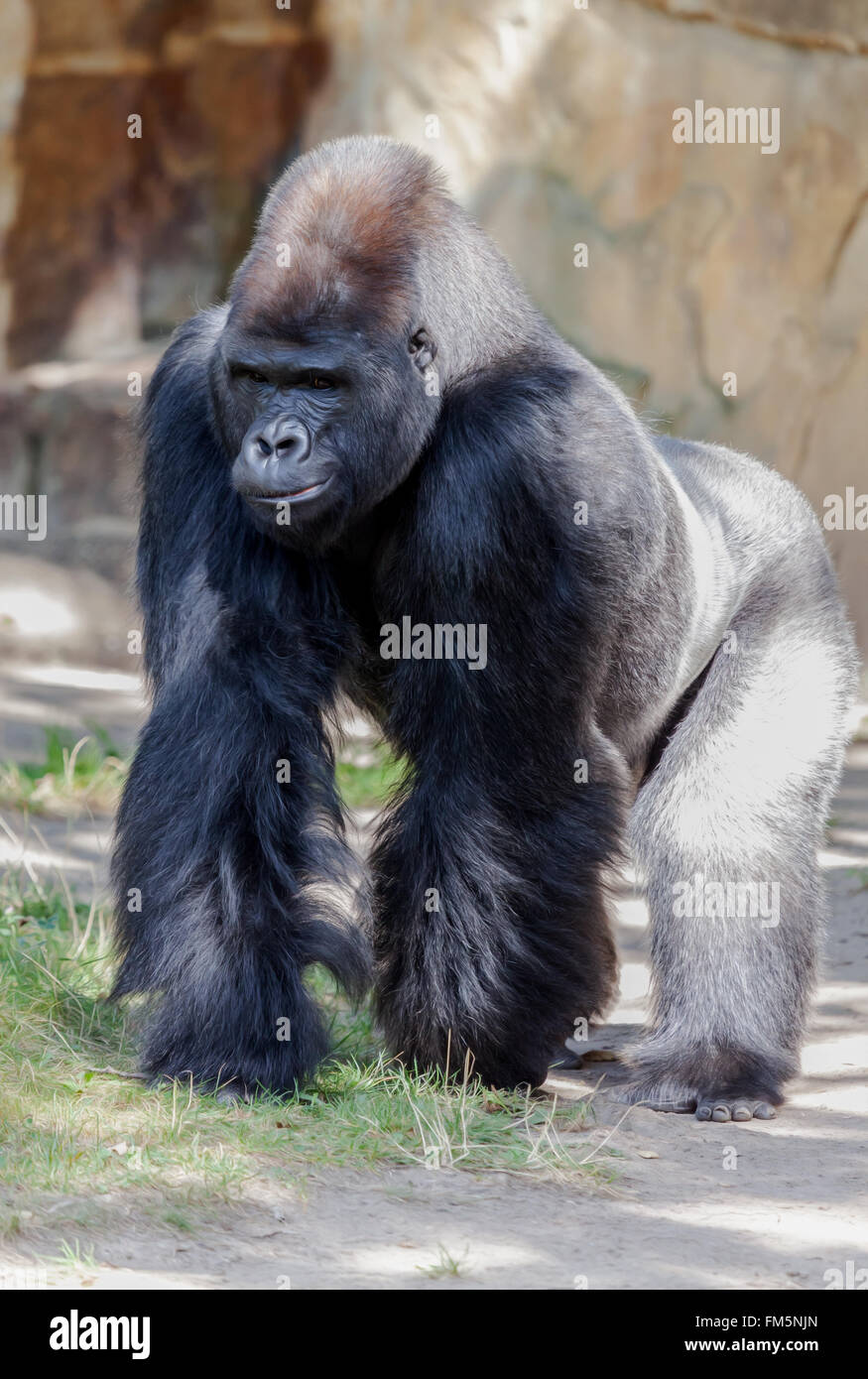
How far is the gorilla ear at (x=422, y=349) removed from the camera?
354 centimetres

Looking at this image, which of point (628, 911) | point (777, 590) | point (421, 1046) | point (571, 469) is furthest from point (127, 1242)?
point (628, 911)

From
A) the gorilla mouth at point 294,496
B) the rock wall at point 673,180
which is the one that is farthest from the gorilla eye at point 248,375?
the rock wall at point 673,180

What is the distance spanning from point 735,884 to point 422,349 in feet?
4.88

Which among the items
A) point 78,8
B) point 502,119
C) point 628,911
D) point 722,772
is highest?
point 78,8

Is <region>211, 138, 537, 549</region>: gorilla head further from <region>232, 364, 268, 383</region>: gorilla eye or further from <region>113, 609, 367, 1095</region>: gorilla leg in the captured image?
<region>113, 609, 367, 1095</region>: gorilla leg

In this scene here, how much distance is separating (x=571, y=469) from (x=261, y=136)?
663cm

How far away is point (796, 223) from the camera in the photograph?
8672 mm

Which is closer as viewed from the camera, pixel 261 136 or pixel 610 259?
pixel 610 259

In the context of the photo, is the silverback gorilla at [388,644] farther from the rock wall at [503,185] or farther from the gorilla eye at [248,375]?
the rock wall at [503,185]

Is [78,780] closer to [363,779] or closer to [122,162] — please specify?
[363,779]

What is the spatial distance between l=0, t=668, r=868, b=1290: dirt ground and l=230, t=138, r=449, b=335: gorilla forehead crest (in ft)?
5.46

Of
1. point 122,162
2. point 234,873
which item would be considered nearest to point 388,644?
point 234,873

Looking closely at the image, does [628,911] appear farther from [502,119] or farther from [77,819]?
[502,119]

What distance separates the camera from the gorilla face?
11.1 ft
